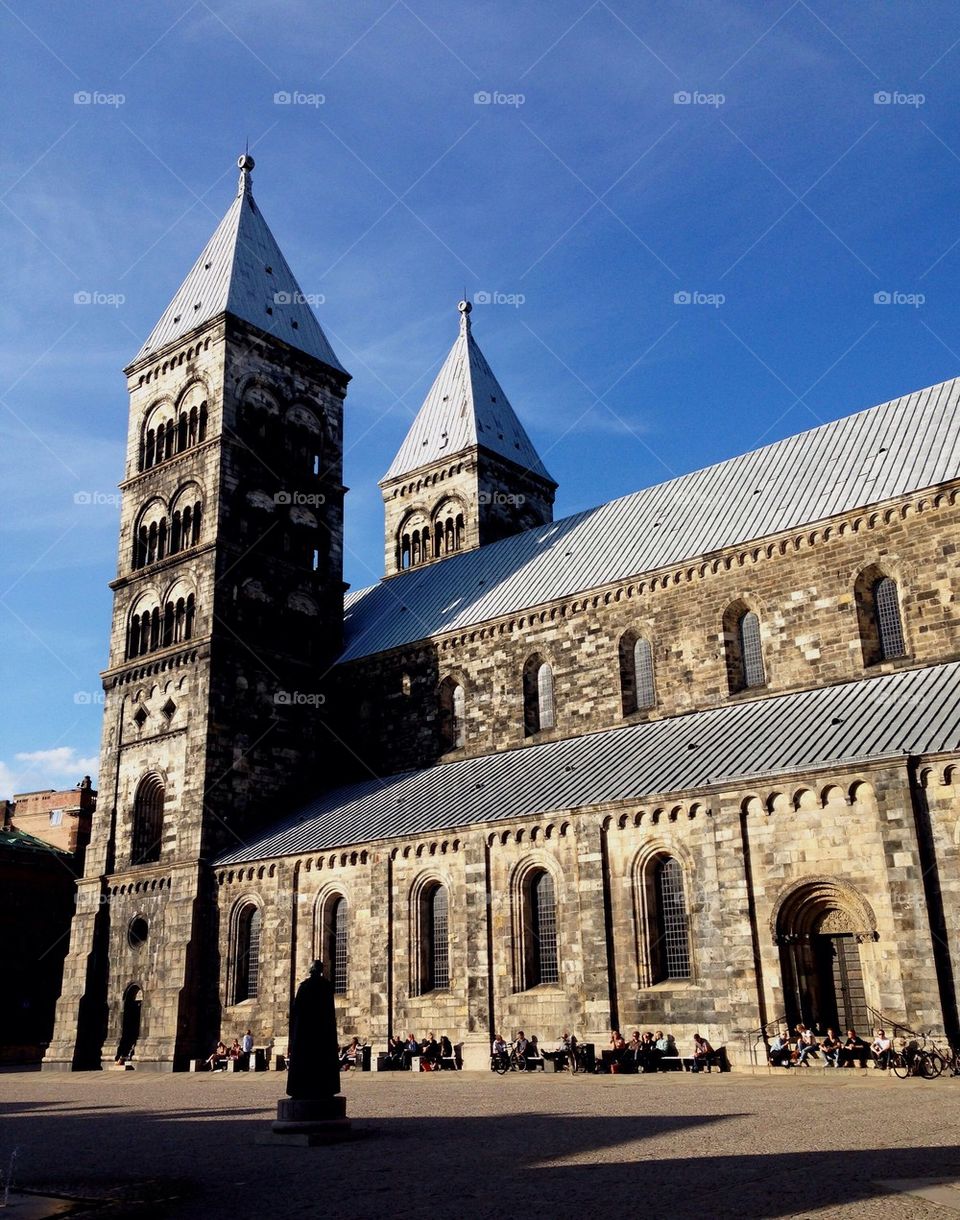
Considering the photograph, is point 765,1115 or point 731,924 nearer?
point 765,1115

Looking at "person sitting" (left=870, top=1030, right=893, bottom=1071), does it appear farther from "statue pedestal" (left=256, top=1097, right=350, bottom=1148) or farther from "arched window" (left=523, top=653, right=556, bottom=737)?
"arched window" (left=523, top=653, right=556, bottom=737)

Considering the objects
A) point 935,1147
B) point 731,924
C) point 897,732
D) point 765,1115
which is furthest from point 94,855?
point 935,1147

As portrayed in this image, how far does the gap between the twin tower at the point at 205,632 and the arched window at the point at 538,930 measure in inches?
553

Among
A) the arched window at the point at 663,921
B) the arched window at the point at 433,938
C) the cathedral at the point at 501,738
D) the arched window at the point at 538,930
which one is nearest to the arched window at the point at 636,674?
the cathedral at the point at 501,738

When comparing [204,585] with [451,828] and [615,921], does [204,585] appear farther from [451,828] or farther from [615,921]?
[615,921]

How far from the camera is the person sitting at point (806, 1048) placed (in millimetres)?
25281

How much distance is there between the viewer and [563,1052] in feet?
96.2

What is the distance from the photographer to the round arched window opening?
143ft

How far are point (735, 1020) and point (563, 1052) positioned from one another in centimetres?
484

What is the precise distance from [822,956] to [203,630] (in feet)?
90.5

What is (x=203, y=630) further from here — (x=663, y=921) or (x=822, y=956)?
(x=822, y=956)

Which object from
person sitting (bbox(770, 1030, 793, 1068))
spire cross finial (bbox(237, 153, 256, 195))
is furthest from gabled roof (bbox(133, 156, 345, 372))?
person sitting (bbox(770, 1030, 793, 1068))

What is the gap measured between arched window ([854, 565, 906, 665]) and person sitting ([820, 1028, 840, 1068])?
1186 centimetres

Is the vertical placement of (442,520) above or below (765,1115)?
above
